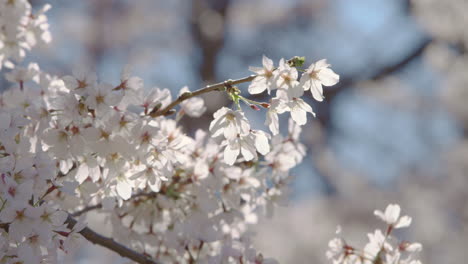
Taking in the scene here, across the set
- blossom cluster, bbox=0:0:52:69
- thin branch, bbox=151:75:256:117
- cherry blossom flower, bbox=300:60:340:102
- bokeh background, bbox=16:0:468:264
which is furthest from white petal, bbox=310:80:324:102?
bokeh background, bbox=16:0:468:264

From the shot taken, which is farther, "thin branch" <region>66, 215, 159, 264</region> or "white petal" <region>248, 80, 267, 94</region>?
"thin branch" <region>66, 215, 159, 264</region>

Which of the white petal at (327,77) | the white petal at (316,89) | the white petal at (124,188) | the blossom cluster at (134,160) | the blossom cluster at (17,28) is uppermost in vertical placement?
the blossom cluster at (17,28)

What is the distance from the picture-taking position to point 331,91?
19.7 feet

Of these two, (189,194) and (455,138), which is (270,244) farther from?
(189,194)

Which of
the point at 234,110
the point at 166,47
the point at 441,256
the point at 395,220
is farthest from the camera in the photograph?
the point at 166,47

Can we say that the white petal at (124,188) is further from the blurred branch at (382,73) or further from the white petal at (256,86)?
the blurred branch at (382,73)

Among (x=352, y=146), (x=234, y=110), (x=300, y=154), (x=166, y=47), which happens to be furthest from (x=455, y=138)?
(x=234, y=110)

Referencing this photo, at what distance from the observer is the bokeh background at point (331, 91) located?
6156mm

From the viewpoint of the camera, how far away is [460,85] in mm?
5527

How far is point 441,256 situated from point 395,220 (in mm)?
5265

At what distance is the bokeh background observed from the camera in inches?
242

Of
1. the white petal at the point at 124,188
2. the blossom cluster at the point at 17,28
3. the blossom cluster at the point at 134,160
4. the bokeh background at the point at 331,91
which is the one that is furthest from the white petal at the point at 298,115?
the bokeh background at the point at 331,91

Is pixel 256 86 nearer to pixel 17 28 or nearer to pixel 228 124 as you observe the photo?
pixel 228 124

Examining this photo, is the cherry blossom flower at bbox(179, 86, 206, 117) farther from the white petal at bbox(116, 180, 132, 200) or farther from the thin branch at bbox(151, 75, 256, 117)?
the white petal at bbox(116, 180, 132, 200)
